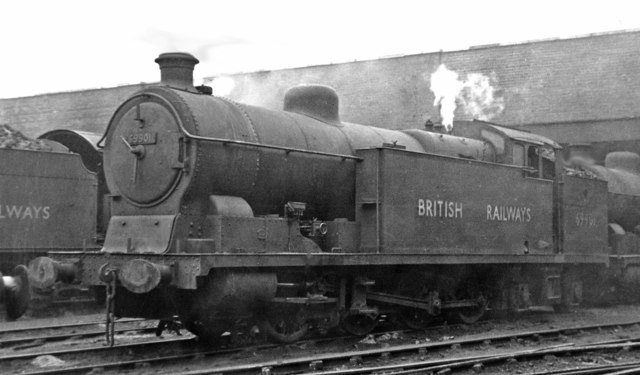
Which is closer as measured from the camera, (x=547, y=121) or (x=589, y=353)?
(x=589, y=353)

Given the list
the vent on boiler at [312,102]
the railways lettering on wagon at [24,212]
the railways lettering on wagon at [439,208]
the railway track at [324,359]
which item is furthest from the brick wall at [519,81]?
the railway track at [324,359]

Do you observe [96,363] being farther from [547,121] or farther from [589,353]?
[547,121]

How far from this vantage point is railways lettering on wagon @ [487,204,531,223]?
1107 centimetres

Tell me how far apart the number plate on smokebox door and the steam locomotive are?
15 millimetres

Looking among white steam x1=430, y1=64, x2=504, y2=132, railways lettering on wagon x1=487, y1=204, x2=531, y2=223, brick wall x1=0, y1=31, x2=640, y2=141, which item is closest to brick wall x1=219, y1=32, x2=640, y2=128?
brick wall x1=0, y1=31, x2=640, y2=141

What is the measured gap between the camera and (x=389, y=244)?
9.36 metres

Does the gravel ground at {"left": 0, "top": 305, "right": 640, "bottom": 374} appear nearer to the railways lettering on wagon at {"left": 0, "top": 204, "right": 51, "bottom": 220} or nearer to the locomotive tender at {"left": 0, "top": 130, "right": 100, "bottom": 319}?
the locomotive tender at {"left": 0, "top": 130, "right": 100, "bottom": 319}

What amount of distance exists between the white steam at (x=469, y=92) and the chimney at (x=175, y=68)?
13.9 meters

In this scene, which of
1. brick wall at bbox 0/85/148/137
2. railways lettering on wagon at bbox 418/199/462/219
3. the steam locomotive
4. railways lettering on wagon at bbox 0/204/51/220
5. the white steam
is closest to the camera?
the steam locomotive

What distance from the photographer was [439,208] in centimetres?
1020

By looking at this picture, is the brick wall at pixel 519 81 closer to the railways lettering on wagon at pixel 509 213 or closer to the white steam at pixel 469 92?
the white steam at pixel 469 92

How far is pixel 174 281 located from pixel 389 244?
9.95 ft

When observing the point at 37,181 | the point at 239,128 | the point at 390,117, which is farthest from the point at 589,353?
the point at 390,117

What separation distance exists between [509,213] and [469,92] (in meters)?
12.6
